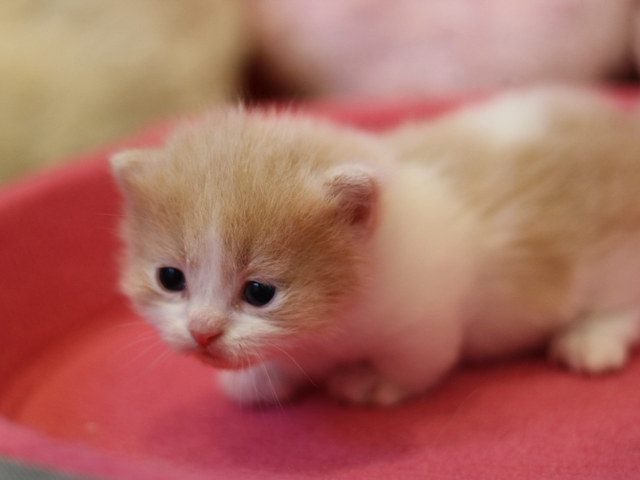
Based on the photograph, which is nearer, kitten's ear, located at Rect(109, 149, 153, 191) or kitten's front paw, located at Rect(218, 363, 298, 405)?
kitten's ear, located at Rect(109, 149, 153, 191)

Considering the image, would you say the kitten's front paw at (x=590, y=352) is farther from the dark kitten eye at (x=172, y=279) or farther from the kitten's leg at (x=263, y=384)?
the dark kitten eye at (x=172, y=279)

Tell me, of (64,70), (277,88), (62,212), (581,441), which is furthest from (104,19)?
(581,441)

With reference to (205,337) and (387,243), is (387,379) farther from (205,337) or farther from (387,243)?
(205,337)

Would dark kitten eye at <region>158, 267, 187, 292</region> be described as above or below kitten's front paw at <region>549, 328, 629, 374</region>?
below

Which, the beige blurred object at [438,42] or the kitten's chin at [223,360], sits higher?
the beige blurred object at [438,42]

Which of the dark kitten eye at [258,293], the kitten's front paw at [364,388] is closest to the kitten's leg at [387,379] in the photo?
the kitten's front paw at [364,388]

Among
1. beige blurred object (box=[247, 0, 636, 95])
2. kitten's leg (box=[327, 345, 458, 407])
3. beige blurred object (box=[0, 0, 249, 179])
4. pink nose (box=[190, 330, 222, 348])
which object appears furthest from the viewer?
beige blurred object (box=[247, 0, 636, 95])

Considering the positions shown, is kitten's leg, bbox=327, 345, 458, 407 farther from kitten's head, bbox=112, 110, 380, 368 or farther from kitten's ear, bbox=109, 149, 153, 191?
kitten's ear, bbox=109, 149, 153, 191

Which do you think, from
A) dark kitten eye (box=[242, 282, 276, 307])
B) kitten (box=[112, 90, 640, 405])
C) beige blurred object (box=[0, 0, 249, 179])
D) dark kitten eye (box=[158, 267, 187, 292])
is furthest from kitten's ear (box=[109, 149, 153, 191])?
beige blurred object (box=[0, 0, 249, 179])
